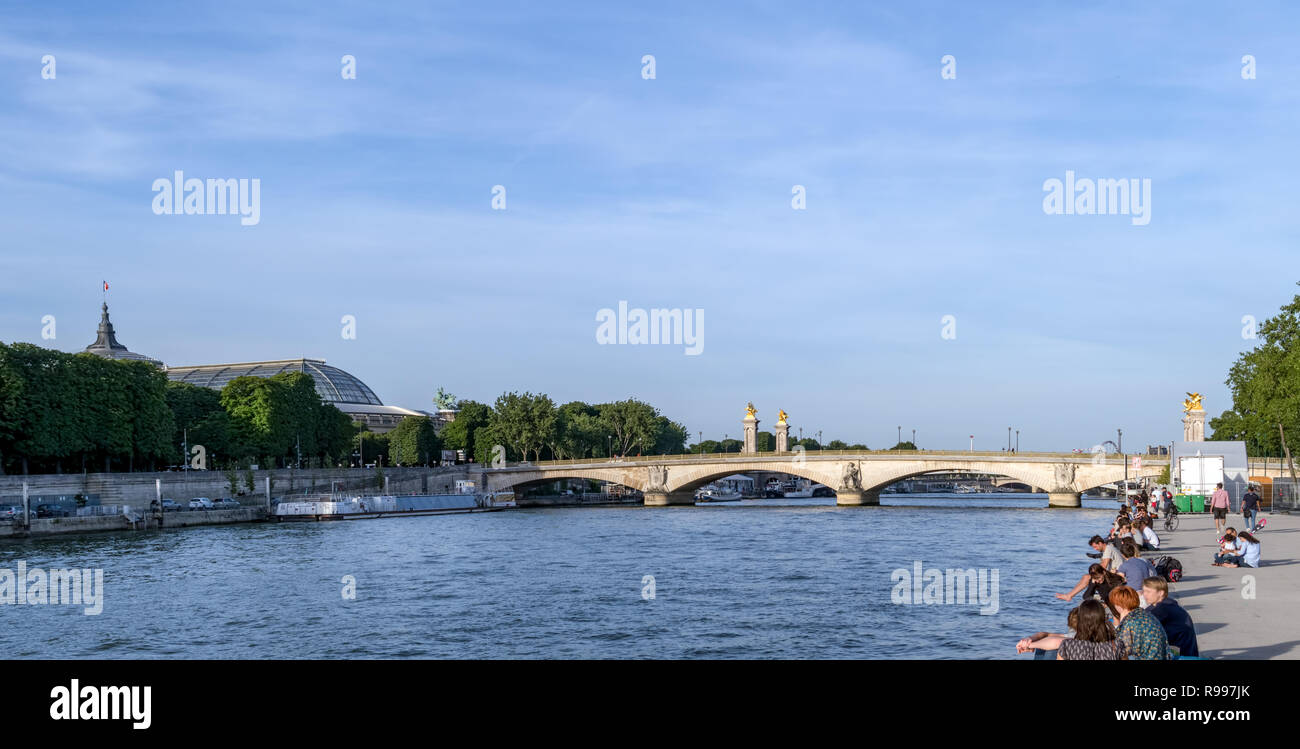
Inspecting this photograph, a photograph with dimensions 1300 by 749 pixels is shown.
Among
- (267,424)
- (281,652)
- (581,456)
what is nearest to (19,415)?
(267,424)

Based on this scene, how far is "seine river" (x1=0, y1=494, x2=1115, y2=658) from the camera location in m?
21.1

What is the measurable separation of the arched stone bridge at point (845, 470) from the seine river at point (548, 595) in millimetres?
23039

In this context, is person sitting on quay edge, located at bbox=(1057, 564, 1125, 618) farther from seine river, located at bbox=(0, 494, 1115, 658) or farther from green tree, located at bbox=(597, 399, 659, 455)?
green tree, located at bbox=(597, 399, 659, 455)

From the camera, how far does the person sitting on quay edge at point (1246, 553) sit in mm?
21266

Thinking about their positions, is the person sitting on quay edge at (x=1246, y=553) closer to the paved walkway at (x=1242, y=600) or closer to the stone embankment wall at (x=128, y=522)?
the paved walkway at (x=1242, y=600)

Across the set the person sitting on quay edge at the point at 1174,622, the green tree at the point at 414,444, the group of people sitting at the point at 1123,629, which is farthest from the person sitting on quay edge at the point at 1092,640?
the green tree at the point at 414,444

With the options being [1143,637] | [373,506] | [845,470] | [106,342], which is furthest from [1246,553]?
[106,342]

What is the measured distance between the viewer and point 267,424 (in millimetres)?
87250

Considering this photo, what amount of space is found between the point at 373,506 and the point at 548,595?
5377 centimetres

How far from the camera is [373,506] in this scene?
79.8 metres

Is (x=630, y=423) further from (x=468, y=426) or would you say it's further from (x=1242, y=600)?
(x=1242, y=600)

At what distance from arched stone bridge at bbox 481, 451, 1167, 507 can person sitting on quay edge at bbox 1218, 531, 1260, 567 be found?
47201 millimetres

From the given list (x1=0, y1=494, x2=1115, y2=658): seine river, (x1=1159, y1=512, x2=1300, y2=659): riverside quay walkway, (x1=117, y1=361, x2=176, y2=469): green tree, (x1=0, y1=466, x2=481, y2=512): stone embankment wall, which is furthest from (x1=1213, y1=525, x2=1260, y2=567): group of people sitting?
(x1=117, y1=361, x2=176, y2=469): green tree
